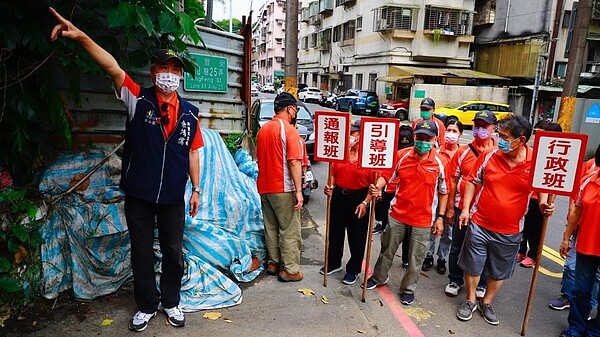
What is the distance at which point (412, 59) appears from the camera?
29469mm

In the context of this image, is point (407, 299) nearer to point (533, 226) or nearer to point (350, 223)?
point (350, 223)

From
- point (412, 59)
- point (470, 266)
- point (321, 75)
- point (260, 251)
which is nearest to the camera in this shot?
point (470, 266)

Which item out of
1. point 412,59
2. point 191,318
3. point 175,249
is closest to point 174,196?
point 175,249

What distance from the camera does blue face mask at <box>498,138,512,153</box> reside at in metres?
3.46

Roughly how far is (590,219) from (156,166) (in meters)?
3.26

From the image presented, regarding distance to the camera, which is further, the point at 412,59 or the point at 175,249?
the point at 412,59

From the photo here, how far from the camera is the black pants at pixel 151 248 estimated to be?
3.11 metres

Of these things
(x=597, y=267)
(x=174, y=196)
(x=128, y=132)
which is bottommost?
(x=597, y=267)

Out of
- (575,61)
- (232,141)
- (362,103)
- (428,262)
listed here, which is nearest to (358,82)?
(362,103)

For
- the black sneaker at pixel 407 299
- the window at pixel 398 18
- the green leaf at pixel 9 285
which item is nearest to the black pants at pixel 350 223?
the black sneaker at pixel 407 299

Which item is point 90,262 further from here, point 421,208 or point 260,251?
point 421,208

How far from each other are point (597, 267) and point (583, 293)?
0.76 feet

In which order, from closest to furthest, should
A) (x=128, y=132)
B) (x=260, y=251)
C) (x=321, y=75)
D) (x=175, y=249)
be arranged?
(x=128, y=132)
(x=175, y=249)
(x=260, y=251)
(x=321, y=75)

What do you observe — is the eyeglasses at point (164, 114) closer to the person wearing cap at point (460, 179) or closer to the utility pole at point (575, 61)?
the person wearing cap at point (460, 179)
